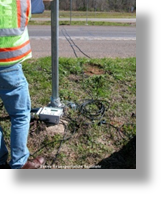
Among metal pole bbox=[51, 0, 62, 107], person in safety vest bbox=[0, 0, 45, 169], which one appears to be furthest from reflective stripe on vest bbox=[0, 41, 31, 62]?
metal pole bbox=[51, 0, 62, 107]

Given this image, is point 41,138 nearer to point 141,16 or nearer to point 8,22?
point 8,22

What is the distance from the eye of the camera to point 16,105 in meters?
2.34

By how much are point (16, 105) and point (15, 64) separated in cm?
38

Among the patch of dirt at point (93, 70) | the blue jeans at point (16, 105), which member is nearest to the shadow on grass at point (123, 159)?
the blue jeans at point (16, 105)

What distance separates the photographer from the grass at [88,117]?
2977 millimetres

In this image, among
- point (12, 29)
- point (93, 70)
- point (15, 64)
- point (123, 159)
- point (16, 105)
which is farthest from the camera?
point (93, 70)

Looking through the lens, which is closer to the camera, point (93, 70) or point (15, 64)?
point (15, 64)

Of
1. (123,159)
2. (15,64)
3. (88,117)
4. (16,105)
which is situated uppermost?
(15,64)

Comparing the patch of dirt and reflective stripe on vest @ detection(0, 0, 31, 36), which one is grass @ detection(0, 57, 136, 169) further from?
reflective stripe on vest @ detection(0, 0, 31, 36)

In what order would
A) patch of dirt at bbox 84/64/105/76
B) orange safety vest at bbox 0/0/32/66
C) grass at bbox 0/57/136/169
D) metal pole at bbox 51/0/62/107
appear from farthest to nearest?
patch of dirt at bbox 84/64/105/76
metal pole at bbox 51/0/62/107
grass at bbox 0/57/136/169
orange safety vest at bbox 0/0/32/66

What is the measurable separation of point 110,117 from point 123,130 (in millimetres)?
331

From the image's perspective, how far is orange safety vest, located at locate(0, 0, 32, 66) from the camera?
2.07 m

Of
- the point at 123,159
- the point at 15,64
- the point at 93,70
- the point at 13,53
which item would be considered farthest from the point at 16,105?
the point at 93,70

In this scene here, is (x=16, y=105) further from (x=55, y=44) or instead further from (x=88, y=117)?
(x=88, y=117)
